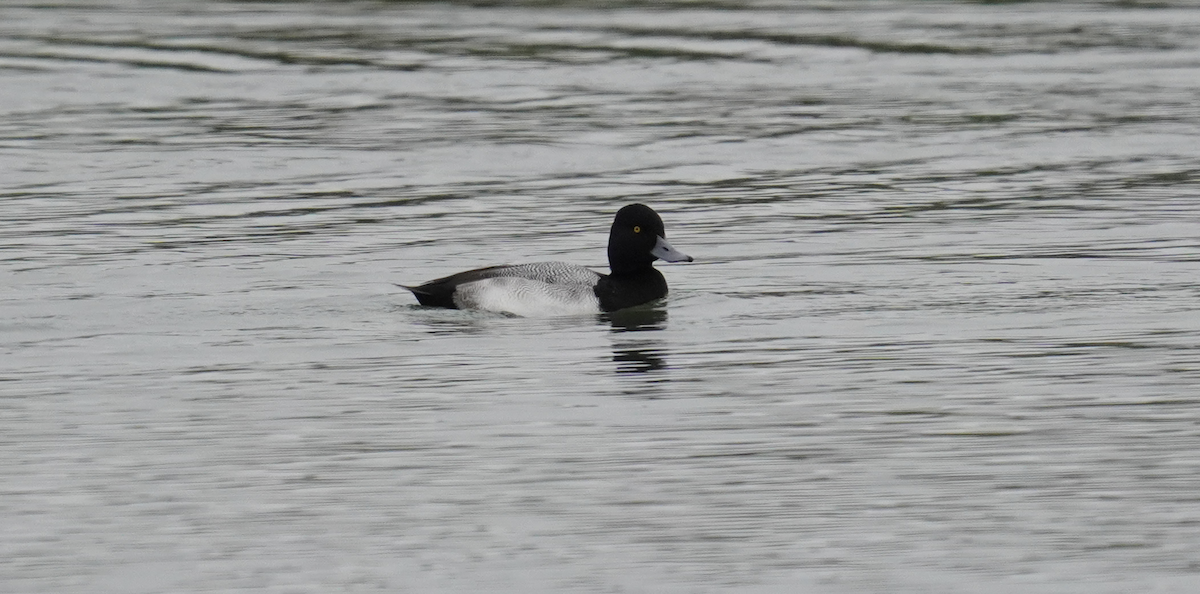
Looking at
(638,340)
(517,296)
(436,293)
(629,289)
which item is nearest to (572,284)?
(517,296)

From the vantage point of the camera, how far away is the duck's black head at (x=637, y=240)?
15.9 meters

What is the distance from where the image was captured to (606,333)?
14812 mm

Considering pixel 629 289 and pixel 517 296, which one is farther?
pixel 629 289

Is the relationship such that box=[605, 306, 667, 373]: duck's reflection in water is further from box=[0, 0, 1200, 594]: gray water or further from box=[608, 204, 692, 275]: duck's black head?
box=[608, 204, 692, 275]: duck's black head

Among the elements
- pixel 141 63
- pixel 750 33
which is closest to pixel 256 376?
pixel 141 63

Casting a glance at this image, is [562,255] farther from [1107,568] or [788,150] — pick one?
[1107,568]

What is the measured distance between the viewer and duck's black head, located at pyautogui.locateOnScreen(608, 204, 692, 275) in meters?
15.9

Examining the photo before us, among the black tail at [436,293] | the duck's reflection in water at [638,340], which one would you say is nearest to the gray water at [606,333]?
the duck's reflection in water at [638,340]

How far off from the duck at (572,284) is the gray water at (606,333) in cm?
16

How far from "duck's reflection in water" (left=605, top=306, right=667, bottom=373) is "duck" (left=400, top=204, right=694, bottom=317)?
0.46 ft

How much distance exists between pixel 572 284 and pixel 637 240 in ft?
2.60

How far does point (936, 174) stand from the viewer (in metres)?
22.2

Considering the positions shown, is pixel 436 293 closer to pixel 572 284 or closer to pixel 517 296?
pixel 517 296

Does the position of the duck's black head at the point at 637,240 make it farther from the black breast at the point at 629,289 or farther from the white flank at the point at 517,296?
the white flank at the point at 517,296
